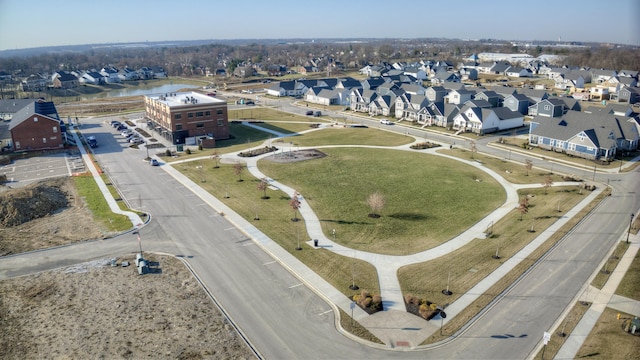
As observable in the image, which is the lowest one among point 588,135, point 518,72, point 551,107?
point 588,135

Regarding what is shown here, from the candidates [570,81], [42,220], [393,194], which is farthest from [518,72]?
[42,220]

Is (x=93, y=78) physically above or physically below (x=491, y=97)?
above

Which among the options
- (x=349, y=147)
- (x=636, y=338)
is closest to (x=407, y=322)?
(x=636, y=338)

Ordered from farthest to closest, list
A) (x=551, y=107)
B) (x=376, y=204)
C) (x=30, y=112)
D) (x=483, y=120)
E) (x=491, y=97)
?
(x=491, y=97)
(x=551, y=107)
(x=483, y=120)
(x=30, y=112)
(x=376, y=204)

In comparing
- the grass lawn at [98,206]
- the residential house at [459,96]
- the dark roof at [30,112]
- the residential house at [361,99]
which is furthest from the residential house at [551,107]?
the dark roof at [30,112]

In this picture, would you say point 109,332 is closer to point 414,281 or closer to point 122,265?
point 122,265

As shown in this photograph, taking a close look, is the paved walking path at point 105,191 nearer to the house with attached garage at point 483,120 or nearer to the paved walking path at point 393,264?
the paved walking path at point 393,264

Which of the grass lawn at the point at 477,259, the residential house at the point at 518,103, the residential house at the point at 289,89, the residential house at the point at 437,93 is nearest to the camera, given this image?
the grass lawn at the point at 477,259

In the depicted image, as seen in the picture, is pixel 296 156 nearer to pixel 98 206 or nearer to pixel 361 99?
pixel 98 206
